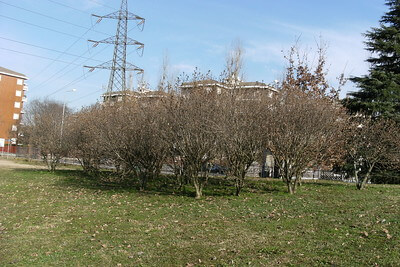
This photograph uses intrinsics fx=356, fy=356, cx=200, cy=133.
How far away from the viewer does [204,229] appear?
315 inches

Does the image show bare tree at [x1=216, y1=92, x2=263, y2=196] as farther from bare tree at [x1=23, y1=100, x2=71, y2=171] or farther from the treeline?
bare tree at [x1=23, y1=100, x2=71, y2=171]

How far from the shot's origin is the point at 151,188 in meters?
14.8

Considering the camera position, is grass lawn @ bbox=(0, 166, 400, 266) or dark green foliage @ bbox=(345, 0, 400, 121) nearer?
grass lawn @ bbox=(0, 166, 400, 266)

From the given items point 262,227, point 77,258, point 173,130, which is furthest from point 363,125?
point 77,258

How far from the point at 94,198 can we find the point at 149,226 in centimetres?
497

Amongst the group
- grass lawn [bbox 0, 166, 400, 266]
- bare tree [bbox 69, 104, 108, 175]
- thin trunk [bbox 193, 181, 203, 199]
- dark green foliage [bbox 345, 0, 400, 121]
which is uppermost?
dark green foliage [bbox 345, 0, 400, 121]

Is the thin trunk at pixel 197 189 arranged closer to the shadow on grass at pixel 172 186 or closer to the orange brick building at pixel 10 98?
the shadow on grass at pixel 172 186

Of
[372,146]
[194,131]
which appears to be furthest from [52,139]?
[372,146]

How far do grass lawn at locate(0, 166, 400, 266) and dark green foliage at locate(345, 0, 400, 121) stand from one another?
30.8ft

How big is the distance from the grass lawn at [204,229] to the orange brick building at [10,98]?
2531 inches

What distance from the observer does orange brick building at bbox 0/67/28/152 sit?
228 feet

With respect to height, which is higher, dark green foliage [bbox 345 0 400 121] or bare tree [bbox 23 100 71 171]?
dark green foliage [bbox 345 0 400 121]

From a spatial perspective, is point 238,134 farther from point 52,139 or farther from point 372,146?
point 52,139

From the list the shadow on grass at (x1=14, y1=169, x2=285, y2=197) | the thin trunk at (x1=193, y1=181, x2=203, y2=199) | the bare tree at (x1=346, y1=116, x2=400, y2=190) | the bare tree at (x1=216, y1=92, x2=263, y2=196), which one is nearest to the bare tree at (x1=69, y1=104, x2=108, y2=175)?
the shadow on grass at (x1=14, y1=169, x2=285, y2=197)
